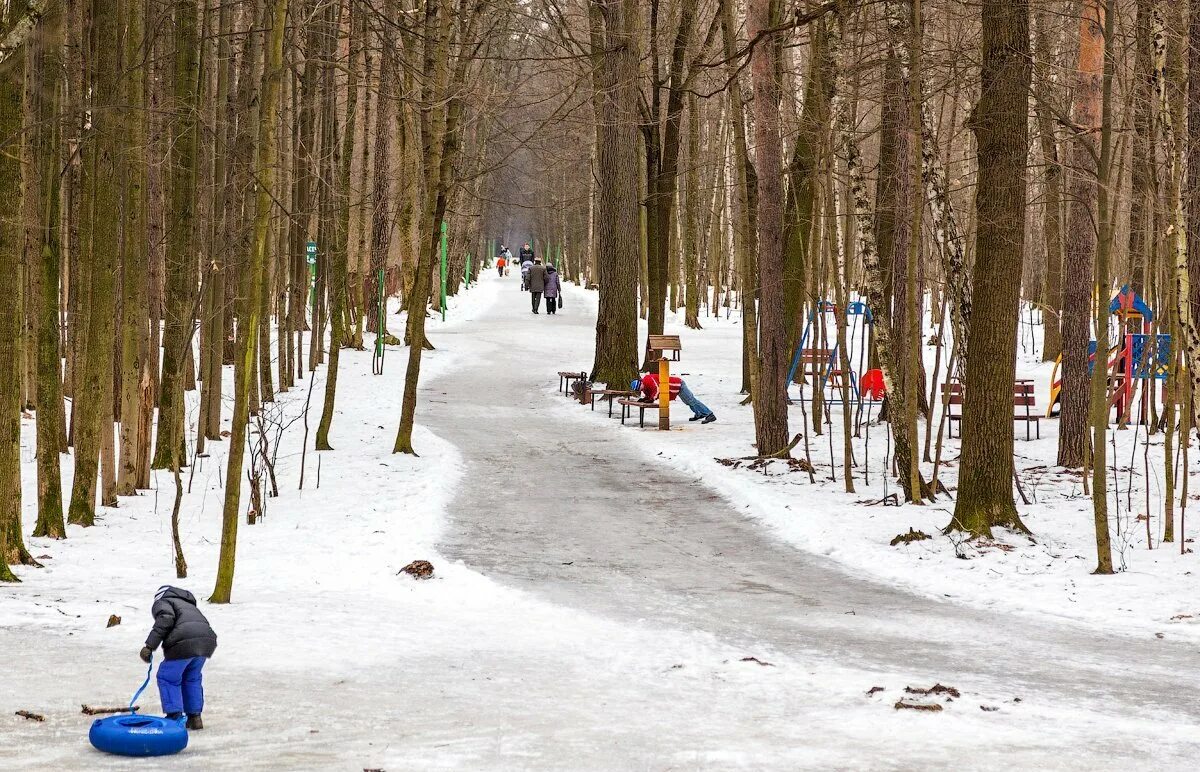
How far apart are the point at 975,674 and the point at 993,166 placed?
543 cm

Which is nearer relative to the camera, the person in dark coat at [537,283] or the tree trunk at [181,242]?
the tree trunk at [181,242]

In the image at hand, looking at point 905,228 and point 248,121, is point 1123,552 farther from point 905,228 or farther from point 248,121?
point 248,121

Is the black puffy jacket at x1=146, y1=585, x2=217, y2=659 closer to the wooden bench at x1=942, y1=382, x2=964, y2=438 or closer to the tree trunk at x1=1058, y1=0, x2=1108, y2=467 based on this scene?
the wooden bench at x1=942, y1=382, x2=964, y2=438

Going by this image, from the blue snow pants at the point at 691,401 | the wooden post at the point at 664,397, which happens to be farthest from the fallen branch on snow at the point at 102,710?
the blue snow pants at the point at 691,401

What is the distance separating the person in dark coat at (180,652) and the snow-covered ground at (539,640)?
19 cm

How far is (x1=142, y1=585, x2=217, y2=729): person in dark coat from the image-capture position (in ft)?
17.4

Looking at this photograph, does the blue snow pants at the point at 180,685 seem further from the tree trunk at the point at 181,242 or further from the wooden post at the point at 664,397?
the wooden post at the point at 664,397

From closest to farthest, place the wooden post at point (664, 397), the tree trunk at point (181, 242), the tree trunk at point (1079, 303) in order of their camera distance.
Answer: the tree trunk at point (181, 242) < the tree trunk at point (1079, 303) < the wooden post at point (664, 397)

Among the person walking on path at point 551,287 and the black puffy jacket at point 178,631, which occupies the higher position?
the person walking on path at point 551,287

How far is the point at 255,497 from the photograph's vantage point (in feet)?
39.9

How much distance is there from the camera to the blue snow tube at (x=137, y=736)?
497 centimetres

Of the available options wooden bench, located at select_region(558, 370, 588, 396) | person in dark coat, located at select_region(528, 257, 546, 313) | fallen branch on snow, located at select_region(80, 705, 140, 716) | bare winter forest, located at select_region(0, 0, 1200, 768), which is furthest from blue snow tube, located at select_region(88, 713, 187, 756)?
person in dark coat, located at select_region(528, 257, 546, 313)

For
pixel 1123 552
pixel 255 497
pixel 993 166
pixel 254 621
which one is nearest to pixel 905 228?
Answer: pixel 993 166

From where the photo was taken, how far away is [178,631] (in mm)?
5336
